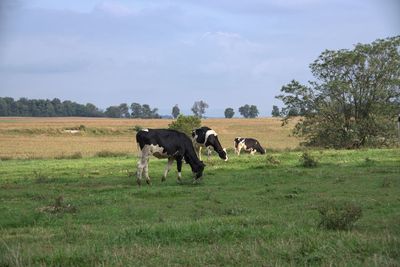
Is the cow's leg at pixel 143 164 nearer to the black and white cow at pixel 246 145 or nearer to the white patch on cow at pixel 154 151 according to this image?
the white patch on cow at pixel 154 151

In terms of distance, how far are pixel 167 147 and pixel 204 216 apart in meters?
7.41

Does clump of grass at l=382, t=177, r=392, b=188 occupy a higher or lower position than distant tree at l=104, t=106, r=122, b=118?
lower

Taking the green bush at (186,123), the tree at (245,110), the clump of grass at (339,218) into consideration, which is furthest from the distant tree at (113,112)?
the clump of grass at (339,218)

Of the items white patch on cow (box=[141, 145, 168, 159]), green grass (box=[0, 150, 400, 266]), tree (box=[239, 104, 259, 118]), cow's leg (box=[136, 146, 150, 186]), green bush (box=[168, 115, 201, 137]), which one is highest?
tree (box=[239, 104, 259, 118])

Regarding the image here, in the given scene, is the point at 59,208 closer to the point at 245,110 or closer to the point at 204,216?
the point at 204,216

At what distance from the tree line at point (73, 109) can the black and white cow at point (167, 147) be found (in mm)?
80878

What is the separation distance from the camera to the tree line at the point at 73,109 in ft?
385

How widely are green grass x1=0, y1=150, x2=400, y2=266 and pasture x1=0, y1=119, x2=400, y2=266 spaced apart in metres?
0.03

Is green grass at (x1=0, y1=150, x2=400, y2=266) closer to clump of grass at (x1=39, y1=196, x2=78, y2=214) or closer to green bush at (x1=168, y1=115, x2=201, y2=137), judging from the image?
clump of grass at (x1=39, y1=196, x2=78, y2=214)

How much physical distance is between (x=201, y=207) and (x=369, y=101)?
84.0 ft

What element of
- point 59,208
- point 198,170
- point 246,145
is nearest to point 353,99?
point 246,145

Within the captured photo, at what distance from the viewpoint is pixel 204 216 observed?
11273 mm

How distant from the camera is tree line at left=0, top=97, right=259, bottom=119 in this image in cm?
11744

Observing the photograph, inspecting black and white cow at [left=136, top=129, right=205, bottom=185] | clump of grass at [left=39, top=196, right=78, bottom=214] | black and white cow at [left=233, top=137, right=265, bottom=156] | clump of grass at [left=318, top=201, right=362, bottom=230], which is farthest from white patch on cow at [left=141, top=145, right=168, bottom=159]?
black and white cow at [left=233, top=137, right=265, bottom=156]
